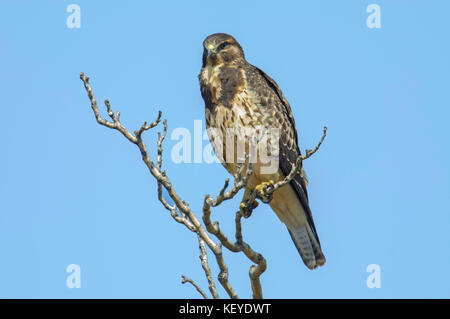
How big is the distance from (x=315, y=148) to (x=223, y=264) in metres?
1.32

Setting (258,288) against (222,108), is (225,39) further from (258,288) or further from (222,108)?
(258,288)

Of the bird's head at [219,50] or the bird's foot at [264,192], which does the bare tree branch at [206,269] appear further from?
the bird's head at [219,50]

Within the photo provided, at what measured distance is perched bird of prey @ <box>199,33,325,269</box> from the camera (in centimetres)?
784

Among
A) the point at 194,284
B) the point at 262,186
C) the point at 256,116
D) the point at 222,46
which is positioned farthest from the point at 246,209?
the point at 222,46

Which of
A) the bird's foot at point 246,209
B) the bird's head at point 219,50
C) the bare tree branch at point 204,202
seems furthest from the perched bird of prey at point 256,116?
the bare tree branch at point 204,202

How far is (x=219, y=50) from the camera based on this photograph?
27.5 feet

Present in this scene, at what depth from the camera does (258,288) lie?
21.7ft

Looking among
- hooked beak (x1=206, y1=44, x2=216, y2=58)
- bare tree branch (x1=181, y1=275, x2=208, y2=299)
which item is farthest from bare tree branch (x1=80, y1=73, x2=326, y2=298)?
hooked beak (x1=206, y1=44, x2=216, y2=58)

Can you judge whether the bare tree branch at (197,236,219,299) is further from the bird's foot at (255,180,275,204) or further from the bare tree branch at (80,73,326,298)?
the bird's foot at (255,180,275,204)

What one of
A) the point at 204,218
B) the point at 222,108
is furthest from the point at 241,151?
the point at 204,218

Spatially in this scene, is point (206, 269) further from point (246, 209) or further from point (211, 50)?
point (211, 50)

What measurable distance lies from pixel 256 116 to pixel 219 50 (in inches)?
43.2

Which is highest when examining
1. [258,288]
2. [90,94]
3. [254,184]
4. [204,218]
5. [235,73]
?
[235,73]

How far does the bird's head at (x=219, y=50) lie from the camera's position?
27.3 feet
